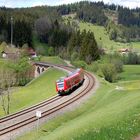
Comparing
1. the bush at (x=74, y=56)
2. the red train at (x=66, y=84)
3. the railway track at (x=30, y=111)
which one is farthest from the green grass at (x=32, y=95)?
the bush at (x=74, y=56)

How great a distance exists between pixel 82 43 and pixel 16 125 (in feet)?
419

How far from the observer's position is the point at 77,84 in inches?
2689

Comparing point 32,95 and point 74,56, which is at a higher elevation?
point 32,95

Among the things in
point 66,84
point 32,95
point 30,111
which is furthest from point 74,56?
point 30,111

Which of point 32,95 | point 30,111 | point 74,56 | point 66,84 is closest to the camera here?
point 30,111

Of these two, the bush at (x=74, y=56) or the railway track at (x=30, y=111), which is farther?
the bush at (x=74, y=56)

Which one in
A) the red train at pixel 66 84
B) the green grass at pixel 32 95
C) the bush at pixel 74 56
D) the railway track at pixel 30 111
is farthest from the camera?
the bush at pixel 74 56

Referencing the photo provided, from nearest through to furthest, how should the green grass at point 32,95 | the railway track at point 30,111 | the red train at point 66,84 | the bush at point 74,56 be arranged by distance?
the railway track at point 30,111 < the red train at point 66,84 < the green grass at point 32,95 < the bush at point 74,56

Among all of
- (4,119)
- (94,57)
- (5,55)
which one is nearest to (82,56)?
(94,57)

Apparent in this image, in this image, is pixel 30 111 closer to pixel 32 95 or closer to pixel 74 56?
pixel 32 95

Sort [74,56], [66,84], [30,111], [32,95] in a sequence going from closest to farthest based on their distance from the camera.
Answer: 1. [30,111]
2. [66,84]
3. [32,95]
4. [74,56]

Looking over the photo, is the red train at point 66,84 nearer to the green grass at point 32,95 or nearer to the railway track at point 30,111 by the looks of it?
the railway track at point 30,111

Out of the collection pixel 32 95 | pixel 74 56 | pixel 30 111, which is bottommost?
pixel 74 56

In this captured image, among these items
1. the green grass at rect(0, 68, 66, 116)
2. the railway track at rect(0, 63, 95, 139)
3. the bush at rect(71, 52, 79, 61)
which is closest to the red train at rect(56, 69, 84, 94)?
the railway track at rect(0, 63, 95, 139)
